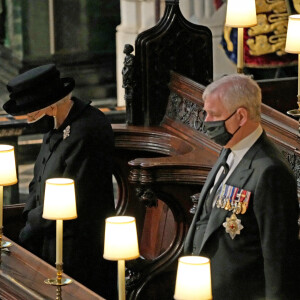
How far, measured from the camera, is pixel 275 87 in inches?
334

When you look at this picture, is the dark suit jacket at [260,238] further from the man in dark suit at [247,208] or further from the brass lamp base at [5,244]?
the brass lamp base at [5,244]

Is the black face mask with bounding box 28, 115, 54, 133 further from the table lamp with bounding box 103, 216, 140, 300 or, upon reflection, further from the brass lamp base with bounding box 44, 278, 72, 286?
the table lamp with bounding box 103, 216, 140, 300

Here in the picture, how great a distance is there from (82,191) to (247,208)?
160 centimetres

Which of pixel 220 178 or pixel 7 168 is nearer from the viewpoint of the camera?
pixel 220 178

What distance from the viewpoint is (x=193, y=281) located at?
426 cm

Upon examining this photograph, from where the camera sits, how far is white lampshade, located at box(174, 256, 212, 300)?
14.0ft

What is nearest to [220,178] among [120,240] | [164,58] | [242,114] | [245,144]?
[245,144]

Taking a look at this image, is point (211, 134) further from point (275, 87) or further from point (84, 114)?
point (275, 87)

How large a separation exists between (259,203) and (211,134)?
37 cm

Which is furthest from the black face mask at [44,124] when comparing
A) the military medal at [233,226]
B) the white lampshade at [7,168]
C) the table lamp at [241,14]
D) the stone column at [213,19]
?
the stone column at [213,19]

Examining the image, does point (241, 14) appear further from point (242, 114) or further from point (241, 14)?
point (242, 114)

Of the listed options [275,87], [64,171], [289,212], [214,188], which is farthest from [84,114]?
[275,87]

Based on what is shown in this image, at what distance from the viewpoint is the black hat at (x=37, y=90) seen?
6.10 meters

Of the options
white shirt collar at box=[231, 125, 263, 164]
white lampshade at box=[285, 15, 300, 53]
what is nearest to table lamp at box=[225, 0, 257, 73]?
white lampshade at box=[285, 15, 300, 53]
